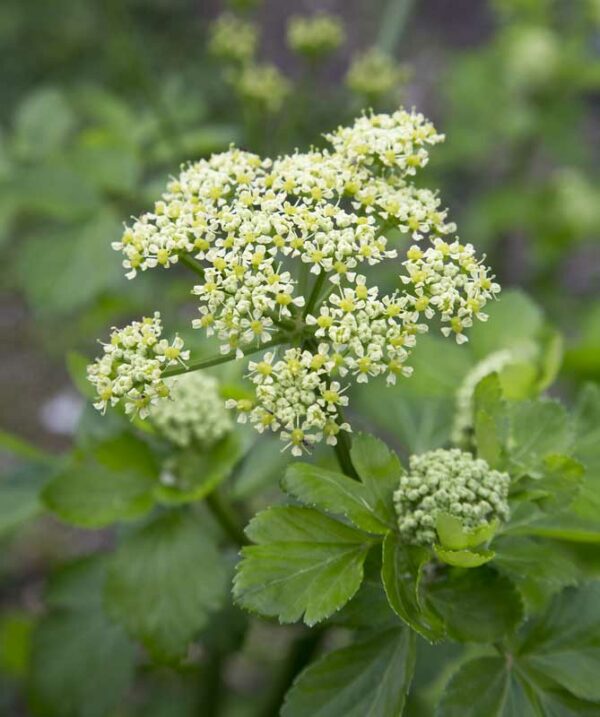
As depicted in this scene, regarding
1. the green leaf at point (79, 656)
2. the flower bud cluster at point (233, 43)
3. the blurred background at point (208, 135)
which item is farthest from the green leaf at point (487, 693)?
the flower bud cluster at point (233, 43)

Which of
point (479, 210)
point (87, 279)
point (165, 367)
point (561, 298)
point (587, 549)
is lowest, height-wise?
point (587, 549)

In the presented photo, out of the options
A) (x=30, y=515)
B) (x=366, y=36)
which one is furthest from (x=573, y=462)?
(x=366, y=36)

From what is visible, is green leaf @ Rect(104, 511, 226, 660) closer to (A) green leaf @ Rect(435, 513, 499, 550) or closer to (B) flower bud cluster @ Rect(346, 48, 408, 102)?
(A) green leaf @ Rect(435, 513, 499, 550)

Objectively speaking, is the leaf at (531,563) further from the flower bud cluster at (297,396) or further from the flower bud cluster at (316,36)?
the flower bud cluster at (316,36)

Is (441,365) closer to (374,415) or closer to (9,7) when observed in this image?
(374,415)

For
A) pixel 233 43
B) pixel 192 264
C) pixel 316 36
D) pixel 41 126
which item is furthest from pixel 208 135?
pixel 192 264

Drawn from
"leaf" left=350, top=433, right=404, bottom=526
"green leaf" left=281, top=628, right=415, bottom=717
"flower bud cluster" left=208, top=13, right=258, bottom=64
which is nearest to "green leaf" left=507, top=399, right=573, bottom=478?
"leaf" left=350, top=433, right=404, bottom=526
